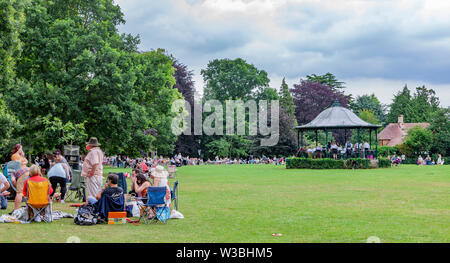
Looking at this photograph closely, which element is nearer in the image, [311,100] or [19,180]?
[19,180]

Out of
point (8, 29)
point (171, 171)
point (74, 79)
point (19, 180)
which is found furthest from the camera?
point (171, 171)

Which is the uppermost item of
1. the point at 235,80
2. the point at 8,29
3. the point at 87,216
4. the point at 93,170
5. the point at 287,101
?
the point at 235,80

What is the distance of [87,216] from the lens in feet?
36.9

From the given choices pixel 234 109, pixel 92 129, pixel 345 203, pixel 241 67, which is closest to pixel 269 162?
pixel 234 109

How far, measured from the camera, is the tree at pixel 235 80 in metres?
78.6

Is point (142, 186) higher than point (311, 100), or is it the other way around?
point (311, 100)

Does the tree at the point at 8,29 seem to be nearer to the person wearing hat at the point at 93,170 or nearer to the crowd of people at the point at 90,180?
the crowd of people at the point at 90,180

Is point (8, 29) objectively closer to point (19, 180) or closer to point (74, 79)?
point (74, 79)

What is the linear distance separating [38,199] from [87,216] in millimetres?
1296

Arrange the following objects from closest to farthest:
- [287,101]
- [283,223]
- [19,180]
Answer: [283,223] → [19,180] → [287,101]

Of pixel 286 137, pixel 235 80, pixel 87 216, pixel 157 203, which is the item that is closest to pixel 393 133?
pixel 286 137

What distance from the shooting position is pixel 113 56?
31.5 metres

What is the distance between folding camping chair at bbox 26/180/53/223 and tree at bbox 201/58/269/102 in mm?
66378
